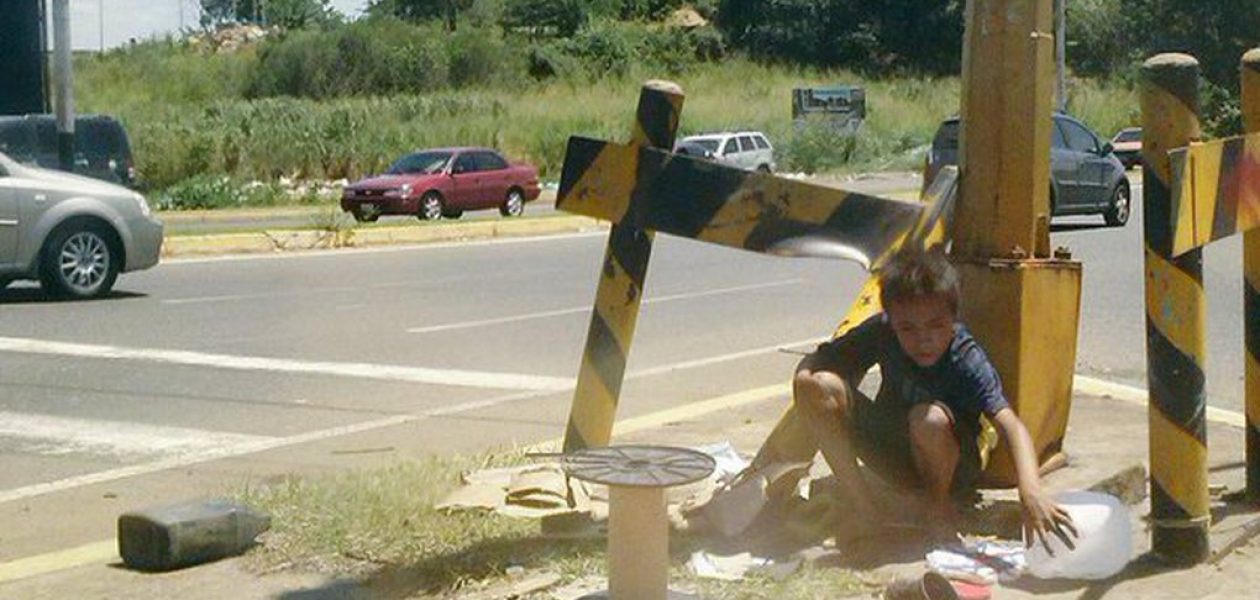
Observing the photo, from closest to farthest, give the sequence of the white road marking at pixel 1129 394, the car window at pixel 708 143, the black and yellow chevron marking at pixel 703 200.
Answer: the black and yellow chevron marking at pixel 703 200 < the white road marking at pixel 1129 394 < the car window at pixel 708 143

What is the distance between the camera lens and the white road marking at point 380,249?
66.8 ft

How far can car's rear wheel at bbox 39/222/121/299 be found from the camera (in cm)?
1595

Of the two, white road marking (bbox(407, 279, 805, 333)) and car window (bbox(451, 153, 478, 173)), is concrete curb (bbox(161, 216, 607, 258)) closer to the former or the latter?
white road marking (bbox(407, 279, 805, 333))

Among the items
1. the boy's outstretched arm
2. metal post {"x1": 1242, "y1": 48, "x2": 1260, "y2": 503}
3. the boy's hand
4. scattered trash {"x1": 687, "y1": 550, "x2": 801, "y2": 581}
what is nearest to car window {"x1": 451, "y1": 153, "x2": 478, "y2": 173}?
metal post {"x1": 1242, "y1": 48, "x2": 1260, "y2": 503}

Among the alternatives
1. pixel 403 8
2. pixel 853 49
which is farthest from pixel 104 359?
pixel 403 8

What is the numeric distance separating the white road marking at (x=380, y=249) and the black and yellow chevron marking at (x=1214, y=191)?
15.2 meters

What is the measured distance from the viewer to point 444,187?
113 feet

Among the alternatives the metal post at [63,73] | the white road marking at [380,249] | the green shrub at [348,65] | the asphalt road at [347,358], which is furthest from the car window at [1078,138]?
the green shrub at [348,65]

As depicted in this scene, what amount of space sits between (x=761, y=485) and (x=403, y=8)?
4554 inches

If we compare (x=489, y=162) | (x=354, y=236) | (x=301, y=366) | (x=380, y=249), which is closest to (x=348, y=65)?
(x=489, y=162)

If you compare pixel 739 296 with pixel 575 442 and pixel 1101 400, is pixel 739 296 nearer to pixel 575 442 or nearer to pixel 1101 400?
pixel 1101 400

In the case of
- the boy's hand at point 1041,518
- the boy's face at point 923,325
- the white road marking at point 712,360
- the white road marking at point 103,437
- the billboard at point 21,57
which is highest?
the billboard at point 21,57

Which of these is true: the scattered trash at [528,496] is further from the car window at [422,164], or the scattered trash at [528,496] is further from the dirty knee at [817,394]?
the car window at [422,164]

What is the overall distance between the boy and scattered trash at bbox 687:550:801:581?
12.1 inches
